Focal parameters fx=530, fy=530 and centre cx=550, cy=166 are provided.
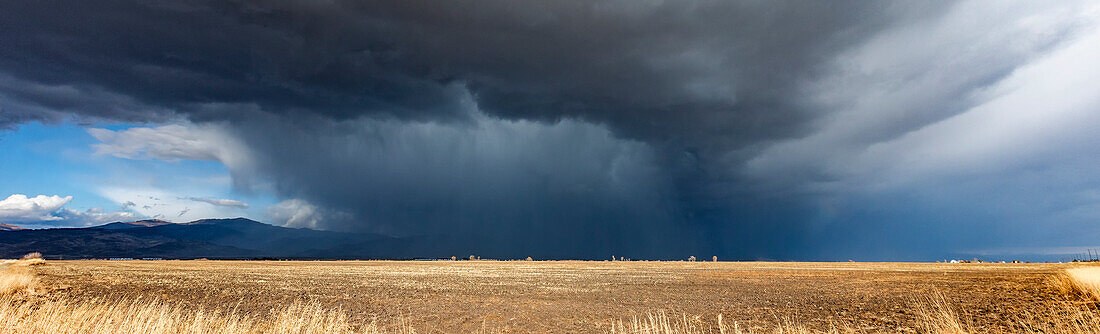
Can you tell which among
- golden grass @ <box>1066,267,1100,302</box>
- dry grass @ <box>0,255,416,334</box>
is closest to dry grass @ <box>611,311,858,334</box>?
dry grass @ <box>0,255,416,334</box>

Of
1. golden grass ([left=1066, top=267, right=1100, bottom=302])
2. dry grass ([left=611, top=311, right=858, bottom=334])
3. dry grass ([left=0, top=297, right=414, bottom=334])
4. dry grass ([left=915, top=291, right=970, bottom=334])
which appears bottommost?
dry grass ([left=0, top=297, right=414, bottom=334])

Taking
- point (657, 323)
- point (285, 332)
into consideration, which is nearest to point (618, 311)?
point (657, 323)

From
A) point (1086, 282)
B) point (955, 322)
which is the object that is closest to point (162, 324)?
point (955, 322)

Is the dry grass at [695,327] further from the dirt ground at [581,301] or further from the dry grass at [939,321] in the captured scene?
the dry grass at [939,321]

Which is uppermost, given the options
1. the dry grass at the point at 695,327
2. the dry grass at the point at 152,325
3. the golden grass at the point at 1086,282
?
the golden grass at the point at 1086,282

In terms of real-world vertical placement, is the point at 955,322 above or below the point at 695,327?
above

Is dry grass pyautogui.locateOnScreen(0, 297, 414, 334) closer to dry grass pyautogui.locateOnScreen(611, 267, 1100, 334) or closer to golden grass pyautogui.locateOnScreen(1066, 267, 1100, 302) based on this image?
dry grass pyautogui.locateOnScreen(611, 267, 1100, 334)

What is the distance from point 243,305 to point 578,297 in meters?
14.7

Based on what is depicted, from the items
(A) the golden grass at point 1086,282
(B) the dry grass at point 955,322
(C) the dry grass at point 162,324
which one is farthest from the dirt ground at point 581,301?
(C) the dry grass at point 162,324

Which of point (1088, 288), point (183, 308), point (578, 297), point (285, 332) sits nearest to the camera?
point (285, 332)

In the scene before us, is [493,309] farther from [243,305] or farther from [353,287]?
[353,287]

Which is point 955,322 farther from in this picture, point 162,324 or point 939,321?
point 162,324

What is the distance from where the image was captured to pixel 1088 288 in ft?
66.5

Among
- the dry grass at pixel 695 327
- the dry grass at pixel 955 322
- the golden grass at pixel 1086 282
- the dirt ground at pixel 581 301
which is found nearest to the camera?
the dry grass at pixel 955 322
